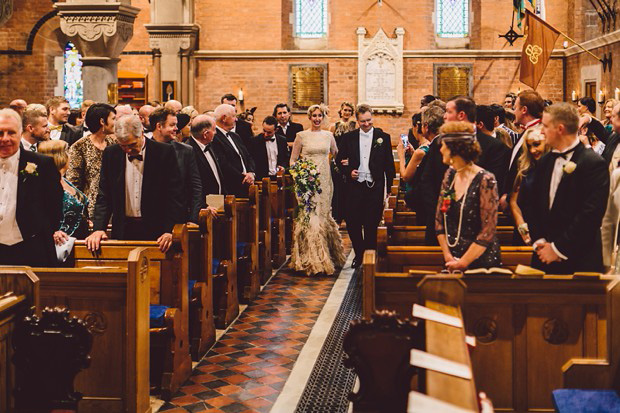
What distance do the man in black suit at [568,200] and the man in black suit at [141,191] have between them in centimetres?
240

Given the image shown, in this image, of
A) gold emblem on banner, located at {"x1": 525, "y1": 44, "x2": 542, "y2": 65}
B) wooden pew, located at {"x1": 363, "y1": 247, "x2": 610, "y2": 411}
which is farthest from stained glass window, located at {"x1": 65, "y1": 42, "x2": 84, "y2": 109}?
wooden pew, located at {"x1": 363, "y1": 247, "x2": 610, "y2": 411}

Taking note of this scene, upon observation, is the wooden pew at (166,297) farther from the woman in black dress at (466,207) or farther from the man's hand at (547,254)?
the man's hand at (547,254)

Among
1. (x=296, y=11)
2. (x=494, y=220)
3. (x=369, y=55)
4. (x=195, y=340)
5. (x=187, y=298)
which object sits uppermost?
(x=296, y=11)

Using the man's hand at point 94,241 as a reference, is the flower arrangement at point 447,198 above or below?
above

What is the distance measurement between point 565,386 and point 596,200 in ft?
4.10

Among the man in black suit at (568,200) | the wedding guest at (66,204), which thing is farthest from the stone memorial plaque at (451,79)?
the man in black suit at (568,200)

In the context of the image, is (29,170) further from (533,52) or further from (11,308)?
(533,52)

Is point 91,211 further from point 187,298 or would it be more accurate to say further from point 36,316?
point 36,316

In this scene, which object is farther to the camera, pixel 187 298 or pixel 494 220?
pixel 187 298

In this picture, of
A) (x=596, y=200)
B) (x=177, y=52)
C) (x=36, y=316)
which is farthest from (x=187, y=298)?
(x=177, y=52)

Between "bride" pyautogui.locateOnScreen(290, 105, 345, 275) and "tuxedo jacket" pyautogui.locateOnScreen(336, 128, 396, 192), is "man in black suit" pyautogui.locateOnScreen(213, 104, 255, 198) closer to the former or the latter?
"bride" pyautogui.locateOnScreen(290, 105, 345, 275)

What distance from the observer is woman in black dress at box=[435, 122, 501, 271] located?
4.37 meters

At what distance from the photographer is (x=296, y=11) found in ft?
63.1

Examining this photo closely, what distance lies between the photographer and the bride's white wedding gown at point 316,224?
9.12 metres
